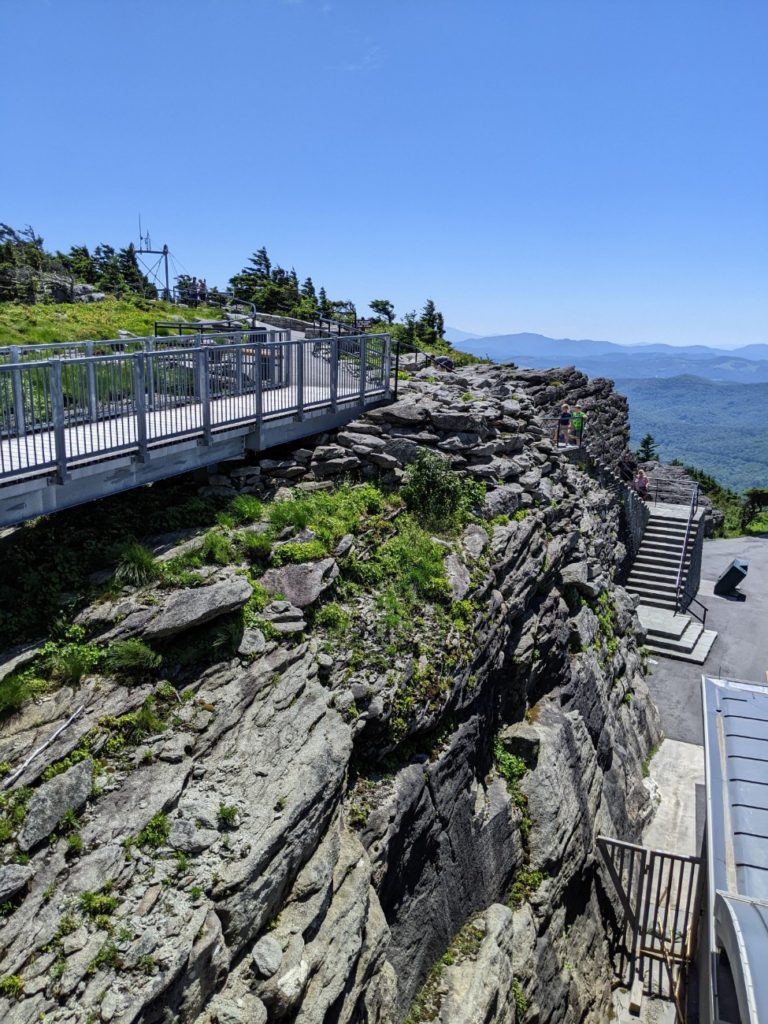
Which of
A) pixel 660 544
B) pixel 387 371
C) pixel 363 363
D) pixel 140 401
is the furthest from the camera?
pixel 660 544

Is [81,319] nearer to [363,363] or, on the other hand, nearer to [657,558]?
[363,363]

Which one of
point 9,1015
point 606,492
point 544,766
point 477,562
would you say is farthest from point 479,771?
point 606,492

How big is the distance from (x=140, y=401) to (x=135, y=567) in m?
2.21

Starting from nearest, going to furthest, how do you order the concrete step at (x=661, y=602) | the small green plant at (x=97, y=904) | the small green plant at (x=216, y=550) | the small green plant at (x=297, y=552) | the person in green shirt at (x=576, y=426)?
the small green plant at (x=97, y=904) → the small green plant at (x=216, y=550) → the small green plant at (x=297, y=552) → the person in green shirt at (x=576, y=426) → the concrete step at (x=661, y=602)

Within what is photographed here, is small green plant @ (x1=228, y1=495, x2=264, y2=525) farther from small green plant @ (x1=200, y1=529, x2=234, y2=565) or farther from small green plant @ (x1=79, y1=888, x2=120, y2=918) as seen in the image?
small green plant @ (x1=79, y1=888, x2=120, y2=918)

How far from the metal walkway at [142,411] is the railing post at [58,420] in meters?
0.01

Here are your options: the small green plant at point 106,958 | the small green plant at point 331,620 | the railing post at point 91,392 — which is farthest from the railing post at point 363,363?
the small green plant at point 106,958

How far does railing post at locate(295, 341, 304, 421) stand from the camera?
13000 millimetres

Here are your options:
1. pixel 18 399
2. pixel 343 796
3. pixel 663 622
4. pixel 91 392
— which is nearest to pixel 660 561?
pixel 663 622

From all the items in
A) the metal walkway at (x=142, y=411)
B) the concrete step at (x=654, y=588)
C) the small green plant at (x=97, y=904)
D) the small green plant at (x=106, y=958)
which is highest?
the metal walkway at (x=142, y=411)

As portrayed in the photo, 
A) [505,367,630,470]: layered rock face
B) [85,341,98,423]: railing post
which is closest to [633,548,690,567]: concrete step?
[505,367,630,470]: layered rock face

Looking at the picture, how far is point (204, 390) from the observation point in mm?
10773

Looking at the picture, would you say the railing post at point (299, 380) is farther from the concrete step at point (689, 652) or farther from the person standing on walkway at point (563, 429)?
the concrete step at point (689, 652)

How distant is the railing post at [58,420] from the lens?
820cm
